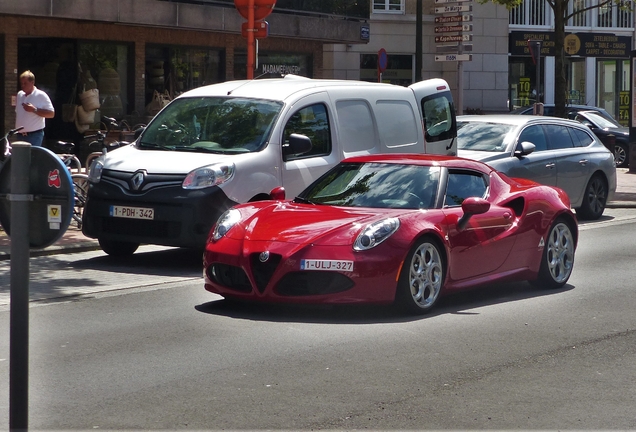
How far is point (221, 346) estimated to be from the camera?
7.73 meters

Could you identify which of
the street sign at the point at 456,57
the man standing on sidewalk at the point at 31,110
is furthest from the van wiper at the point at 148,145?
the street sign at the point at 456,57

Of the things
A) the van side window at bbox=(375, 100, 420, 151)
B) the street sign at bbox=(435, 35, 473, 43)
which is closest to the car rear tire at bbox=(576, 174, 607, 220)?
the van side window at bbox=(375, 100, 420, 151)

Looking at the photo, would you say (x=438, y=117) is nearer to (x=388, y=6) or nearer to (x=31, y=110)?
(x=31, y=110)

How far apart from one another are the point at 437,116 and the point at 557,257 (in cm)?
485

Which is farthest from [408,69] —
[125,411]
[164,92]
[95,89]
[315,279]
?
[125,411]

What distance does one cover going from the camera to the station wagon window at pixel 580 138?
17.5 metres

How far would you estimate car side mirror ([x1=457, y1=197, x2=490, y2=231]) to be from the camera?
9359mm

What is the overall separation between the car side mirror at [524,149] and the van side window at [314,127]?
3830 mm

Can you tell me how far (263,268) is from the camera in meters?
8.73

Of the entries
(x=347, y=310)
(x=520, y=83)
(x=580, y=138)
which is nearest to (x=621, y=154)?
(x=580, y=138)

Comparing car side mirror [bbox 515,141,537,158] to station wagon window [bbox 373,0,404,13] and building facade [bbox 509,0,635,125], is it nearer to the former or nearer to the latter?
station wagon window [bbox 373,0,404,13]

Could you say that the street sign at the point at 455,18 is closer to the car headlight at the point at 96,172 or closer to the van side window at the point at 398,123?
the van side window at the point at 398,123

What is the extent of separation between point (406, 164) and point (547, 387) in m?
3.69

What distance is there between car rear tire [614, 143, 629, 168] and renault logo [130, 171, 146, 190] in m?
21.5
